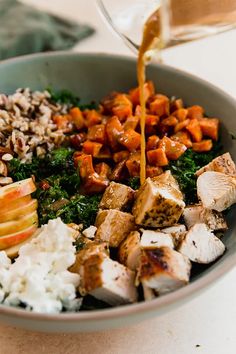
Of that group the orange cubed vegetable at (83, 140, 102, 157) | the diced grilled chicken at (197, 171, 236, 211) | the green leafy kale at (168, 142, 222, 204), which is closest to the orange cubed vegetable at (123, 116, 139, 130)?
the orange cubed vegetable at (83, 140, 102, 157)

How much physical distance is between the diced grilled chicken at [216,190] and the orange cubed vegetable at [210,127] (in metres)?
0.39

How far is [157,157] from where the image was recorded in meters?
2.40

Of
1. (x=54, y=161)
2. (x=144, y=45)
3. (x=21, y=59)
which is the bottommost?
(x=54, y=161)

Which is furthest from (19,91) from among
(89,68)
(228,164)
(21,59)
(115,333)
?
(115,333)

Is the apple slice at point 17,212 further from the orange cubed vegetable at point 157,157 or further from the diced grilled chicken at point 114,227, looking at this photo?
the orange cubed vegetable at point 157,157

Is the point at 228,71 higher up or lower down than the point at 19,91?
lower down

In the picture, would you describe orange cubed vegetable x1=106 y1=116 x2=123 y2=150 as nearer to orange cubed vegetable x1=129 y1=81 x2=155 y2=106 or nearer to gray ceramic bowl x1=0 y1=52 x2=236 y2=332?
orange cubed vegetable x1=129 y1=81 x2=155 y2=106

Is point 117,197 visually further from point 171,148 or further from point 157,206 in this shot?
point 171,148

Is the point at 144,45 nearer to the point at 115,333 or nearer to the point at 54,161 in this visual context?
the point at 54,161

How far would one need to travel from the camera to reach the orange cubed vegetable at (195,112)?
266 cm

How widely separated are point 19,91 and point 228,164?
3.51ft

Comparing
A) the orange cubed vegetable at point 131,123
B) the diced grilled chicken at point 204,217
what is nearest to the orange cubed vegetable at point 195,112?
the orange cubed vegetable at point 131,123

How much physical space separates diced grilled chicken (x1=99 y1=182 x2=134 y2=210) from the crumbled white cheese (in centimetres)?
27

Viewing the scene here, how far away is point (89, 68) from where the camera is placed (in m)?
2.96
